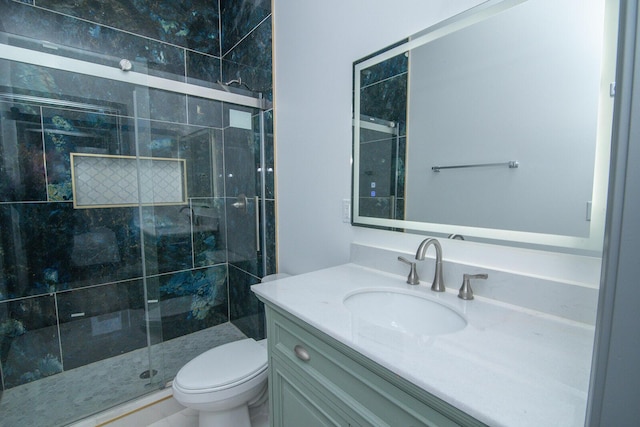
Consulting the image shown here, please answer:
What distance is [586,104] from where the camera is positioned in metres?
0.78

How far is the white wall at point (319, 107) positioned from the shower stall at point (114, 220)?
26cm

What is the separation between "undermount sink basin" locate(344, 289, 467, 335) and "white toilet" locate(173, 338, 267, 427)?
0.70 metres

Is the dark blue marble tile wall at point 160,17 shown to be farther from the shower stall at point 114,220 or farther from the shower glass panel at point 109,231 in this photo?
the shower glass panel at point 109,231

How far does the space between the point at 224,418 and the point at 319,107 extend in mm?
1618

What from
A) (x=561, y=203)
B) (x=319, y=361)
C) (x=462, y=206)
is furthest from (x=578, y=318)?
(x=319, y=361)

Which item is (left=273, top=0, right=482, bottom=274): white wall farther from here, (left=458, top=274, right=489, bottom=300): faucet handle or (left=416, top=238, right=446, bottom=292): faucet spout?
(left=458, top=274, right=489, bottom=300): faucet handle

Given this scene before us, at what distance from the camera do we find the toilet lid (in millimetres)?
1302

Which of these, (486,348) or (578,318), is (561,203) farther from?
(486,348)

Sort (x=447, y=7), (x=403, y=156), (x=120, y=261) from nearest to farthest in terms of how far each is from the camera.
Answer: (x=447, y=7)
(x=403, y=156)
(x=120, y=261)

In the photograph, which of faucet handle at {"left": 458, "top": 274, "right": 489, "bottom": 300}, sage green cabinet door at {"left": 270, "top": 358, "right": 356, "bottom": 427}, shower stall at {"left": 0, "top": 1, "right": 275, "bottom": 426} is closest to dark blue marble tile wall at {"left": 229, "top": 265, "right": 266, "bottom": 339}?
shower stall at {"left": 0, "top": 1, "right": 275, "bottom": 426}

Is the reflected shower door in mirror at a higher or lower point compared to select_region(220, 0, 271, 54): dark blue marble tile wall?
lower

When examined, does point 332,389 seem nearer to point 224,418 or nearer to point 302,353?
point 302,353

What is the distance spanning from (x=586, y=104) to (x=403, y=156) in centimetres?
58

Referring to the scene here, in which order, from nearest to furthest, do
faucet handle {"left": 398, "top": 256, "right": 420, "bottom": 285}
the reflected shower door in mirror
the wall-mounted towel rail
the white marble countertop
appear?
1. the white marble countertop
2. the reflected shower door in mirror
3. the wall-mounted towel rail
4. faucet handle {"left": 398, "top": 256, "right": 420, "bottom": 285}
